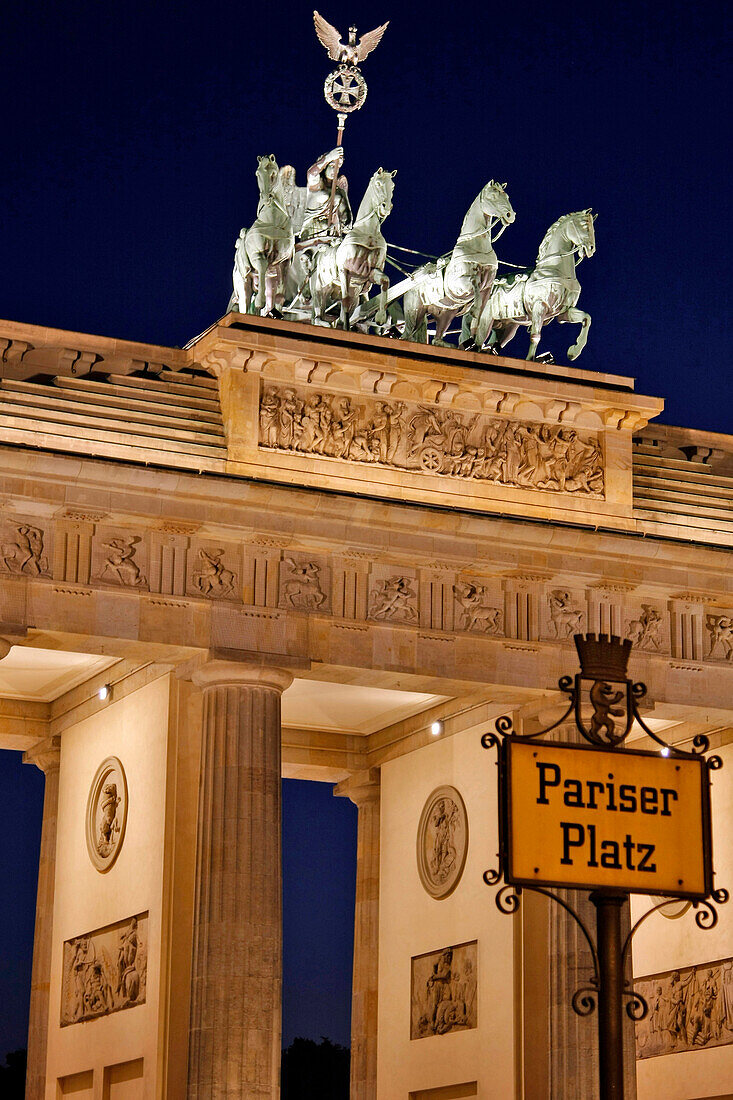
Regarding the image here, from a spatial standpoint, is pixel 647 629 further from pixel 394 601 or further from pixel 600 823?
pixel 600 823

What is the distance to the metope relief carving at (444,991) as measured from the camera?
31656 millimetres

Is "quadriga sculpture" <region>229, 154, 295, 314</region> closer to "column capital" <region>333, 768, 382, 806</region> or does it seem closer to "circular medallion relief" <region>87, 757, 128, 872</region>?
"circular medallion relief" <region>87, 757, 128, 872</region>

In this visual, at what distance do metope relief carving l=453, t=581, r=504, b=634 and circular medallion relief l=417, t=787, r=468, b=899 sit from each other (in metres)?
4.33

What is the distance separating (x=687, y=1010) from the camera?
32.9 meters

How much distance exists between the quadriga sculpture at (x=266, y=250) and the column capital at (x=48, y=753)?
27.8ft

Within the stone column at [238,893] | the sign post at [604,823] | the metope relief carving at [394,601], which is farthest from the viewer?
the metope relief carving at [394,601]

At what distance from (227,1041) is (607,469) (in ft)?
35.9

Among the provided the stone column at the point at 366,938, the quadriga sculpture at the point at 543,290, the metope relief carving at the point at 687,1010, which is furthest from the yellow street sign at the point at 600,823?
the stone column at the point at 366,938

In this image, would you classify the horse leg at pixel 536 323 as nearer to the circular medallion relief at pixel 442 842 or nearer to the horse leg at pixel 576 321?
the horse leg at pixel 576 321

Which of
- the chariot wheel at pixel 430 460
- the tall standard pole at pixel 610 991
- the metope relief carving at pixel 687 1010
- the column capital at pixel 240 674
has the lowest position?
the tall standard pole at pixel 610 991

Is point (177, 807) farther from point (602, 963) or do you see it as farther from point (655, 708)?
point (602, 963)

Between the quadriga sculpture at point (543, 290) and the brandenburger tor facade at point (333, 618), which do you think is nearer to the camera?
the brandenburger tor facade at point (333, 618)

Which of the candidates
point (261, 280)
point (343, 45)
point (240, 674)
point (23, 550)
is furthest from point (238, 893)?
point (343, 45)

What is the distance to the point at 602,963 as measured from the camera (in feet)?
29.9
